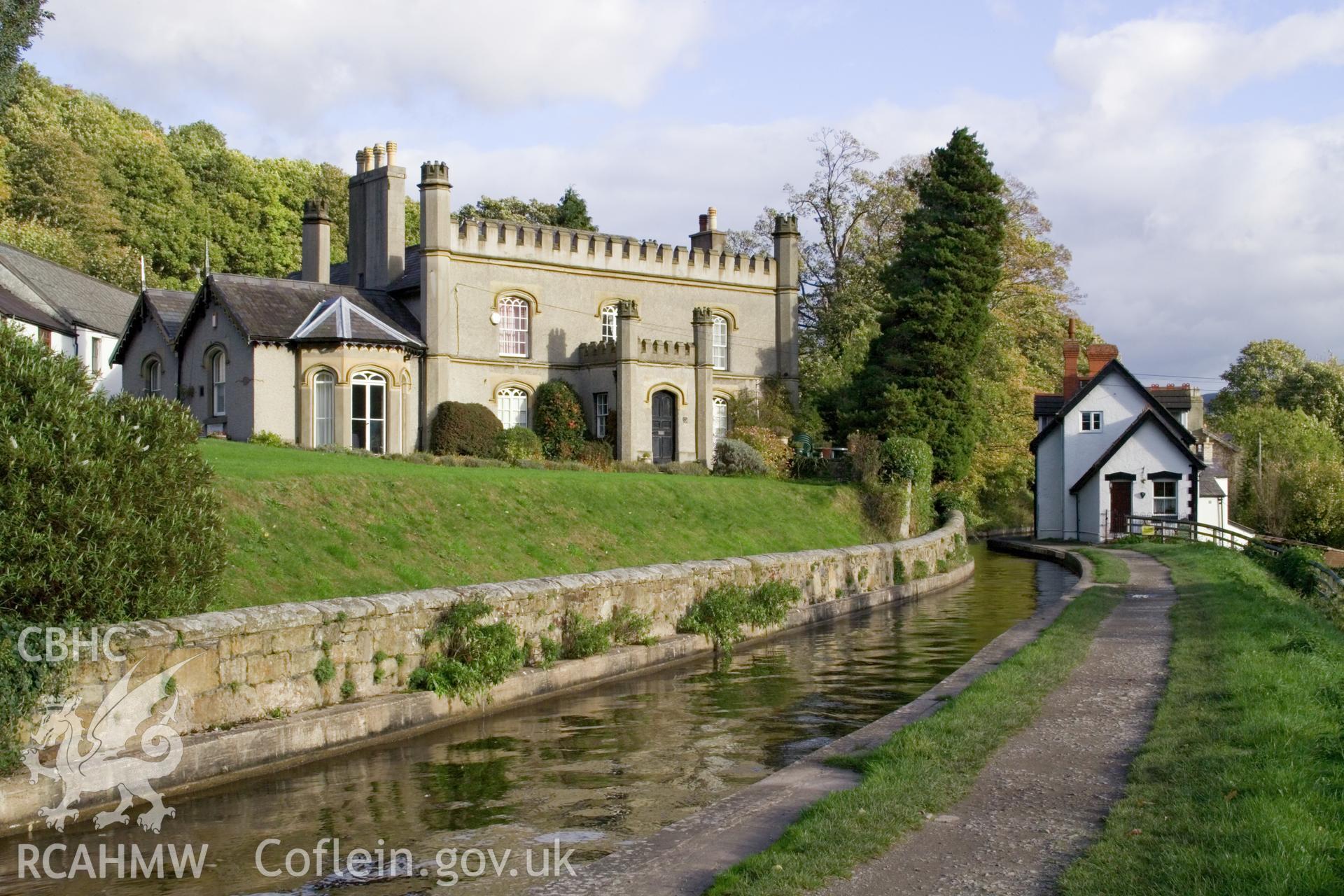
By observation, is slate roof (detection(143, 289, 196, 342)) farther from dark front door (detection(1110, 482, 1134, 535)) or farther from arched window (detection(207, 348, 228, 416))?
dark front door (detection(1110, 482, 1134, 535))

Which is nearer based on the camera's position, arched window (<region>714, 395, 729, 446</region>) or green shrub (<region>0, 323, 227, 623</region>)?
green shrub (<region>0, 323, 227, 623</region>)

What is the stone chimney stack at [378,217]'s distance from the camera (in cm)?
4094

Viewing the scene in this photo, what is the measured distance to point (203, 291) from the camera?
35156 mm

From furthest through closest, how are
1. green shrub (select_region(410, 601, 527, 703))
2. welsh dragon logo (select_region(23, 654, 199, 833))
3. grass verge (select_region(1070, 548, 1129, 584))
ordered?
grass verge (select_region(1070, 548, 1129, 584)), green shrub (select_region(410, 601, 527, 703)), welsh dragon logo (select_region(23, 654, 199, 833))

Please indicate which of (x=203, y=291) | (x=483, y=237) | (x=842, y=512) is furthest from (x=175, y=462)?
(x=483, y=237)

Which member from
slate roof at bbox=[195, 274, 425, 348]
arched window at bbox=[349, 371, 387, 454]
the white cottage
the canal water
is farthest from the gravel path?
the white cottage

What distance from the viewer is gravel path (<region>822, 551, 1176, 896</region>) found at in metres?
6.30

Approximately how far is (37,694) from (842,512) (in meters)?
26.1

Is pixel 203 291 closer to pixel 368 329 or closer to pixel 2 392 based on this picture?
pixel 368 329

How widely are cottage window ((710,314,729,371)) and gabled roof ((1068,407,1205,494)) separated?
46.8 ft

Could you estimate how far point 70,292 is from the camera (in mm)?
41562

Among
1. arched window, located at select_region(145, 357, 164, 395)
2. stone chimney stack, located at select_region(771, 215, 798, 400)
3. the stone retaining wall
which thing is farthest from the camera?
stone chimney stack, located at select_region(771, 215, 798, 400)

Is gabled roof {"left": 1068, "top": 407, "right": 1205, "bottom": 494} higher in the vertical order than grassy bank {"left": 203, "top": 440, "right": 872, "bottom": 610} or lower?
higher

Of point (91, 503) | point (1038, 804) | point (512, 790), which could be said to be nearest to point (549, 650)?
point (512, 790)
